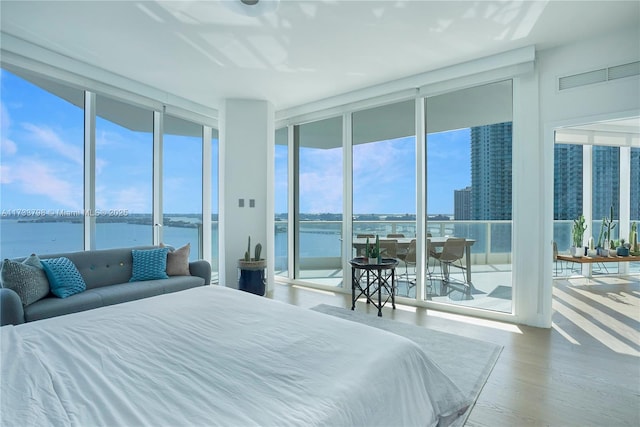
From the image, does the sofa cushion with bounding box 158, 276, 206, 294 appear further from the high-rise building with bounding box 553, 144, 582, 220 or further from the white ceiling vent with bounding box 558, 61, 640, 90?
the high-rise building with bounding box 553, 144, 582, 220

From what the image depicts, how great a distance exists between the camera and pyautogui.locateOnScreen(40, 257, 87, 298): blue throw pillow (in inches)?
112

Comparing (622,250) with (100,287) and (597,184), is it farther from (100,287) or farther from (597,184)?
(100,287)

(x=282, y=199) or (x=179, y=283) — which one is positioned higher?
(x=282, y=199)

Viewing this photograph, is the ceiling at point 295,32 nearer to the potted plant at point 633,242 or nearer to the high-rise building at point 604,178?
the high-rise building at point 604,178

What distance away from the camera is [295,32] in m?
3.04

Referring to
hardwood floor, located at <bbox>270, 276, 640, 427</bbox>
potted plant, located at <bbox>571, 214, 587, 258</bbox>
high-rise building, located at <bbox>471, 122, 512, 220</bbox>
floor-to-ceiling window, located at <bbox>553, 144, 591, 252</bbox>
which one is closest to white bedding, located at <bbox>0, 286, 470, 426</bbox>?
hardwood floor, located at <bbox>270, 276, 640, 427</bbox>

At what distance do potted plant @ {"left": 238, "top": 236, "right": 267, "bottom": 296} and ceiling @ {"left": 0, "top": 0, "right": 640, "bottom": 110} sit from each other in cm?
249

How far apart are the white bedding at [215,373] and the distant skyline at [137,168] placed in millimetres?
2694

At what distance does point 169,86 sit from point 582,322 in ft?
19.4

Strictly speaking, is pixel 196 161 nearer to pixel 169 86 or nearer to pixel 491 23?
pixel 169 86

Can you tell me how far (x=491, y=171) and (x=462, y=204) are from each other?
1.72 ft

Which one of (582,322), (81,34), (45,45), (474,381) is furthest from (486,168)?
(45,45)

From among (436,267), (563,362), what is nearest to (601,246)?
(436,267)

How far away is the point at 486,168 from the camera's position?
389 centimetres
